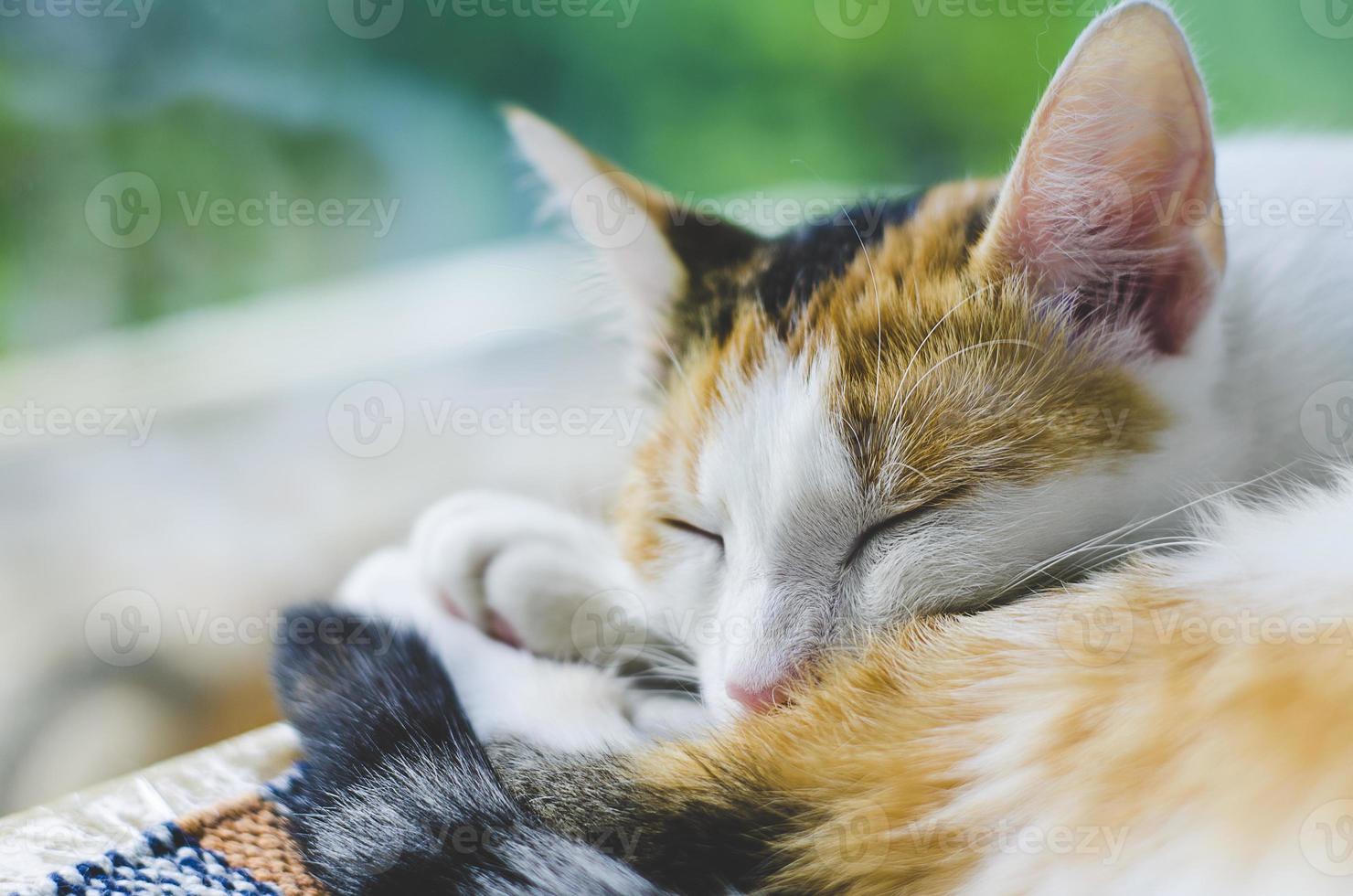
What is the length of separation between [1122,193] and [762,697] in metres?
0.48

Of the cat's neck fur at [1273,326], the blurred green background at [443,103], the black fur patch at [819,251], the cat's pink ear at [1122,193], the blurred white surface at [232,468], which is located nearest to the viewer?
the cat's pink ear at [1122,193]

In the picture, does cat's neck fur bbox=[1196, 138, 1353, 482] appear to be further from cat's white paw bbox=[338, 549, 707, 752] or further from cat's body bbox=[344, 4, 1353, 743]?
cat's white paw bbox=[338, 549, 707, 752]

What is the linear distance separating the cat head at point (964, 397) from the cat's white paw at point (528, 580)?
0.09 metres

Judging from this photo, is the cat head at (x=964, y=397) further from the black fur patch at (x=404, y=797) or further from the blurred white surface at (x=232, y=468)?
the blurred white surface at (x=232, y=468)

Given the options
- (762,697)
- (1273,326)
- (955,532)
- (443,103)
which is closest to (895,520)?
(955,532)

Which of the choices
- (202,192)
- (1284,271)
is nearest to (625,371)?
(1284,271)

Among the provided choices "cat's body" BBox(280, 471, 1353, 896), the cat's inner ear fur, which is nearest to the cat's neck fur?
"cat's body" BBox(280, 471, 1353, 896)

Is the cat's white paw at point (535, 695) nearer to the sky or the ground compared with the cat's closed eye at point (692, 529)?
nearer to the ground

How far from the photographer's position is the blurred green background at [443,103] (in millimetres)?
1804

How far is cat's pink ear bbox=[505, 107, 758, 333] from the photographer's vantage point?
103cm

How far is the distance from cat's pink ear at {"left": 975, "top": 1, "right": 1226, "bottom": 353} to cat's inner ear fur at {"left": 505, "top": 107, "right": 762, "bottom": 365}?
337 mm

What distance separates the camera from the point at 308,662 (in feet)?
2.55

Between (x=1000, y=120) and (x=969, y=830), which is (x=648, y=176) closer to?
(x=1000, y=120)

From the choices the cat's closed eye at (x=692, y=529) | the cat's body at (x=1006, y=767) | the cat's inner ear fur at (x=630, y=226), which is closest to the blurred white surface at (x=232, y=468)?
the cat's inner ear fur at (x=630, y=226)
